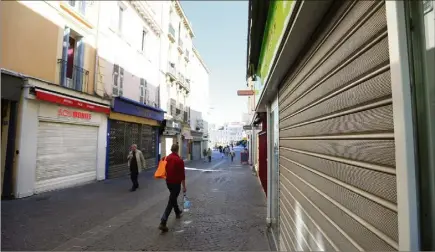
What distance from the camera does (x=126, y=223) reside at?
20.4 ft

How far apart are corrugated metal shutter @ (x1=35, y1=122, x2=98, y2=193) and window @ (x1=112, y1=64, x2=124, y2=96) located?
3.11 metres

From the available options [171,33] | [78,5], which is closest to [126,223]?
[78,5]

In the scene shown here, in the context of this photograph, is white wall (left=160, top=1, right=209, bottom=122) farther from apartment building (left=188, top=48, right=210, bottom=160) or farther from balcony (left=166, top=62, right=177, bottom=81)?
balcony (left=166, top=62, right=177, bottom=81)

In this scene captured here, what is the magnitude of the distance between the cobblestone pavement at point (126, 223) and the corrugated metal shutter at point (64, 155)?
3.35 feet

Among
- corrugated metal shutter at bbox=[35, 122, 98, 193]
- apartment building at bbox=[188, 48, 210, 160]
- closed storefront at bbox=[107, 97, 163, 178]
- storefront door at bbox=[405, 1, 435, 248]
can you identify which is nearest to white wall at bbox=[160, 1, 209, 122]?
apartment building at bbox=[188, 48, 210, 160]

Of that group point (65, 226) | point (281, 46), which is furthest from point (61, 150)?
point (281, 46)

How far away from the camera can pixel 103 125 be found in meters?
14.3

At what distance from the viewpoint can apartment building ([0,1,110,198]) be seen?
8.98 meters

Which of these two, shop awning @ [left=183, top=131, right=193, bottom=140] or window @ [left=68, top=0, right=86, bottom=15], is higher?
window @ [left=68, top=0, right=86, bottom=15]

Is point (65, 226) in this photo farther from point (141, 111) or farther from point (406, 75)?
point (141, 111)

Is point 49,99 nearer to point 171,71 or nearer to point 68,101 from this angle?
point 68,101

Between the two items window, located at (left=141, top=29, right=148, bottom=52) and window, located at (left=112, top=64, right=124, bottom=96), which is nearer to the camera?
window, located at (left=112, top=64, right=124, bottom=96)

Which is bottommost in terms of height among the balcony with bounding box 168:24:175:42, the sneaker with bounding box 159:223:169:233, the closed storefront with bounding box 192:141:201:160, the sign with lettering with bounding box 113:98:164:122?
the sneaker with bounding box 159:223:169:233

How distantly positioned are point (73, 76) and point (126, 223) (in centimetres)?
893
